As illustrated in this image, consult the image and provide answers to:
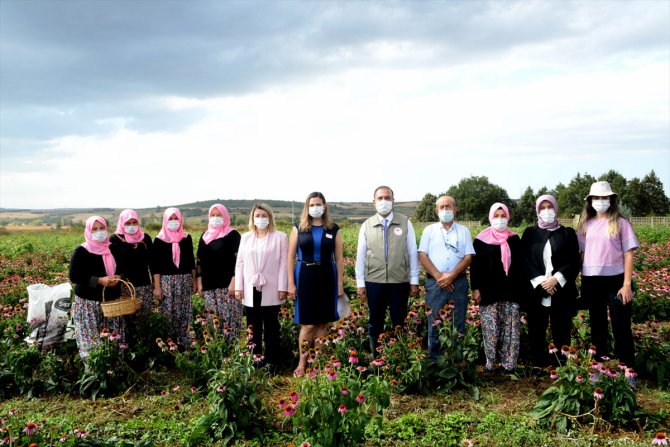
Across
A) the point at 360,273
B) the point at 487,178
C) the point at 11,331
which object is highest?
the point at 487,178

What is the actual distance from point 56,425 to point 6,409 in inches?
37.2

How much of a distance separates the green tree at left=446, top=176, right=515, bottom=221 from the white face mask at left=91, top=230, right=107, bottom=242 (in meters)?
80.8

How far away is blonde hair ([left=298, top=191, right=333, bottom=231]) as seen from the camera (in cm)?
530

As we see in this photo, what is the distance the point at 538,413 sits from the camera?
4344 millimetres

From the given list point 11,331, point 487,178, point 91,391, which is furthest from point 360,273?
point 487,178

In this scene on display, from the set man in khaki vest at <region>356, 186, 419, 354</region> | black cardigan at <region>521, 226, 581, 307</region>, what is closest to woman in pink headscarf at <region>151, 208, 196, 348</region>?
man in khaki vest at <region>356, 186, 419, 354</region>

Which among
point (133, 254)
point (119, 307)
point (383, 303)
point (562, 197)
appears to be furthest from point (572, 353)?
point (562, 197)

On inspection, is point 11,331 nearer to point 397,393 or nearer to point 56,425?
point 56,425

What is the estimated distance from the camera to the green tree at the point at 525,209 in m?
67.6

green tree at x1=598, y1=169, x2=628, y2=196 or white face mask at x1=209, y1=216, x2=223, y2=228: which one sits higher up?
green tree at x1=598, y1=169, x2=628, y2=196

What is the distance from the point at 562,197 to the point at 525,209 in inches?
222

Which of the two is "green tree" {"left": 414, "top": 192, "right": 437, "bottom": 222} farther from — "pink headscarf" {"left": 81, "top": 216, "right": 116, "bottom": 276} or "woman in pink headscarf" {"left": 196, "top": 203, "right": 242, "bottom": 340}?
"pink headscarf" {"left": 81, "top": 216, "right": 116, "bottom": 276}

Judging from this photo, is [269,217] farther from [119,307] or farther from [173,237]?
[119,307]

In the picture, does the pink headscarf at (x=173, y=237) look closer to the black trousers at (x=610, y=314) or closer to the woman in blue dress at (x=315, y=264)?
the woman in blue dress at (x=315, y=264)
